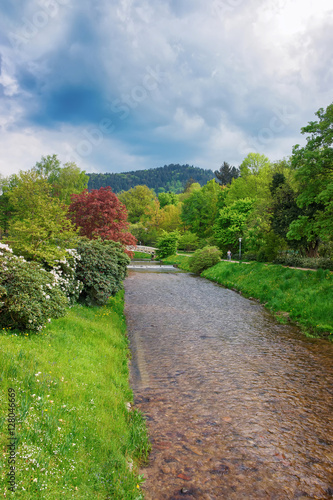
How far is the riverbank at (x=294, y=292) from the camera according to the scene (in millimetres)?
13921

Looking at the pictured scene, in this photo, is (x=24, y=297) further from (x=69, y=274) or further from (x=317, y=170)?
(x=317, y=170)

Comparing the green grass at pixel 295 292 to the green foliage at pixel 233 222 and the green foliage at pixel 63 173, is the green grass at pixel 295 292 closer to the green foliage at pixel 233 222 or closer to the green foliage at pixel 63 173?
the green foliage at pixel 233 222

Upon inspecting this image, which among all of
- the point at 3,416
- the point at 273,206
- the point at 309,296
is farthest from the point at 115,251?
the point at 273,206

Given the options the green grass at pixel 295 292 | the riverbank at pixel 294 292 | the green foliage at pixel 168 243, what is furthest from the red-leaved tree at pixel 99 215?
the green foliage at pixel 168 243

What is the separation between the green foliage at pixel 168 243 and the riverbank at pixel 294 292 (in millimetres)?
28911

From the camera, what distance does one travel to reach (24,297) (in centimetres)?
754

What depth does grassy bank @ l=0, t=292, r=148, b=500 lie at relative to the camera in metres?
3.66

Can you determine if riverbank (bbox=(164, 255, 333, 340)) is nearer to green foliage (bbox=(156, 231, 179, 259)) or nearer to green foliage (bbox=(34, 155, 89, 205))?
green foliage (bbox=(156, 231, 179, 259))

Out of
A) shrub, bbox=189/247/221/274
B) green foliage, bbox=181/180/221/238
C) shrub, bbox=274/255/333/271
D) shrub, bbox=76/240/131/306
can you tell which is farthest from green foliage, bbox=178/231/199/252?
shrub, bbox=76/240/131/306

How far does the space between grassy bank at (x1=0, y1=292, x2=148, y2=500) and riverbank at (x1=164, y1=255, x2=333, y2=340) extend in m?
10.1

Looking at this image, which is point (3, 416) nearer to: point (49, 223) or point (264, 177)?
point (49, 223)

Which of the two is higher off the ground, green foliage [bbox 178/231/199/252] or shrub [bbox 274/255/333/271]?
green foliage [bbox 178/231/199/252]

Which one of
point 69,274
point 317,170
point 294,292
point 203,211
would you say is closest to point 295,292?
point 294,292

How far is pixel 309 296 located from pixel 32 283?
14.5m
